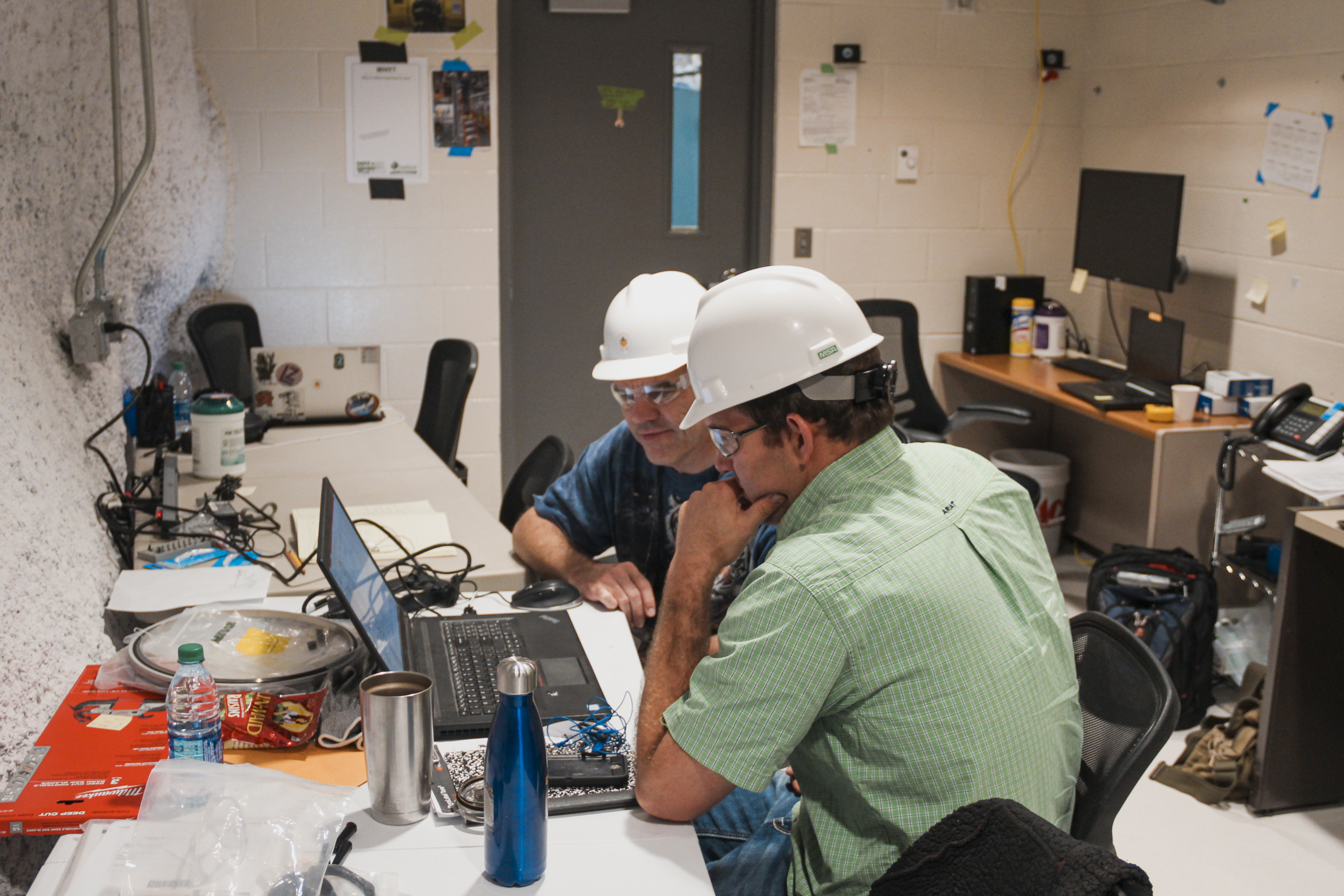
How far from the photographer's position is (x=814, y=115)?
4539 mm

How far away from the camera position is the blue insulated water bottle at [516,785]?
4.03 feet

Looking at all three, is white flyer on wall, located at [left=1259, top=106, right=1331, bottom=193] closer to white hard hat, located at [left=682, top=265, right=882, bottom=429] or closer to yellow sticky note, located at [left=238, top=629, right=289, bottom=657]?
white hard hat, located at [left=682, top=265, right=882, bottom=429]

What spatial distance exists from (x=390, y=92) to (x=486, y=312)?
2.84 ft

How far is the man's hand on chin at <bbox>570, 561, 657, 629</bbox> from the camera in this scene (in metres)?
2.12

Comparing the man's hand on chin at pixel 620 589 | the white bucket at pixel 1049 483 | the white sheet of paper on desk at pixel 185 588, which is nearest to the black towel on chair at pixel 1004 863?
the man's hand on chin at pixel 620 589

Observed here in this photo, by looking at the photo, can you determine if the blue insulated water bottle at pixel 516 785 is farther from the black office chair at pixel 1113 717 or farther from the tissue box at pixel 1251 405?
the tissue box at pixel 1251 405

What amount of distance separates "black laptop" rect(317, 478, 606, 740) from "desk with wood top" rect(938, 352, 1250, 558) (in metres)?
2.37

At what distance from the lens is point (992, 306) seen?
15.5ft

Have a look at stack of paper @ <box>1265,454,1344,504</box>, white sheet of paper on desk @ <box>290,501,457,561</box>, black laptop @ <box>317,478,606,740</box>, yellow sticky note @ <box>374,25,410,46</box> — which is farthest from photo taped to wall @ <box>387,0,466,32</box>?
stack of paper @ <box>1265,454,1344,504</box>

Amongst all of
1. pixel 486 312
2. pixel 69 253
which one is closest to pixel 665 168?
pixel 486 312

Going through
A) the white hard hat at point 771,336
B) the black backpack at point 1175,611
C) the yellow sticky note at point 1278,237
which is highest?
the yellow sticky note at point 1278,237

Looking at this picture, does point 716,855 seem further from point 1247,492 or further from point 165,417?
point 1247,492

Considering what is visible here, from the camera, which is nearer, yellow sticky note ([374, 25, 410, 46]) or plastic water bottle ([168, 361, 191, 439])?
plastic water bottle ([168, 361, 191, 439])

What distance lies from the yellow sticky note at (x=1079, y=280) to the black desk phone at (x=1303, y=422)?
1187 mm
